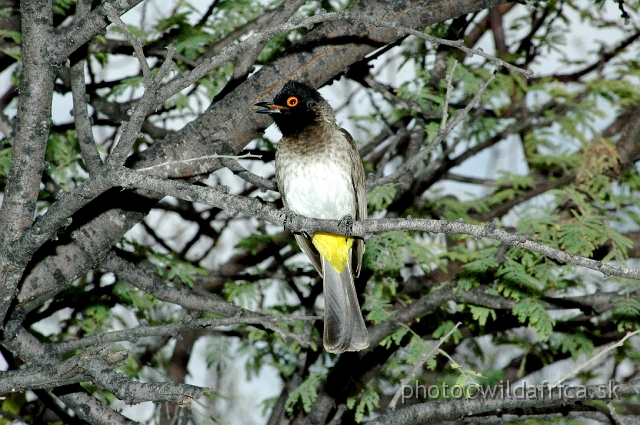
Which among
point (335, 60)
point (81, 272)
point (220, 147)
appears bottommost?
point (81, 272)

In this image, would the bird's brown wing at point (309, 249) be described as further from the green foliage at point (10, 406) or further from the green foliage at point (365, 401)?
the green foliage at point (10, 406)

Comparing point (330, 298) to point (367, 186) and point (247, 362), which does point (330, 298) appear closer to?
point (367, 186)

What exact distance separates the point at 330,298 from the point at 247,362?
182 cm

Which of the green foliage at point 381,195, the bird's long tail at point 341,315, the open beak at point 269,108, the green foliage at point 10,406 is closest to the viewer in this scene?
the open beak at point 269,108

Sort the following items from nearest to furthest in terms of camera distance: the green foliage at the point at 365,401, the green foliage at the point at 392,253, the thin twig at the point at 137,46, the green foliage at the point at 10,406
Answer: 1. the thin twig at the point at 137,46
2. the green foliage at the point at 10,406
3. the green foliage at the point at 365,401
4. the green foliage at the point at 392,253

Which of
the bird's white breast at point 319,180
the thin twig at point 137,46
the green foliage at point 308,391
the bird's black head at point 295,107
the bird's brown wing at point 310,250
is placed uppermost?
the thin twig at point 137,46

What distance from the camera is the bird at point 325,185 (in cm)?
370

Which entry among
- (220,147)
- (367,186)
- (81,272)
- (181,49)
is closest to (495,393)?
(367,186)

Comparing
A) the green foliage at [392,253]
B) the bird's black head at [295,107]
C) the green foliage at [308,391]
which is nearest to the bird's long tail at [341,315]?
the green foliage at [392,253]

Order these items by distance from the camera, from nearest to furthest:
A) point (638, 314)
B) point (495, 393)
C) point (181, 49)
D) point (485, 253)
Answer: point (495, 393) < point (638, 314) < point (485, 253) < point (181, 49)

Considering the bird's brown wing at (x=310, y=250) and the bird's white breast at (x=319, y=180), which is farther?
the bird's brown wing at (x=310, y=250)

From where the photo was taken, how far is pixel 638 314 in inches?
142

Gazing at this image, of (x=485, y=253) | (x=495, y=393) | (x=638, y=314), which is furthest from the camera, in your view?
(x=485, y=253)

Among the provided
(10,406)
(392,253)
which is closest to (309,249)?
(392,253)
